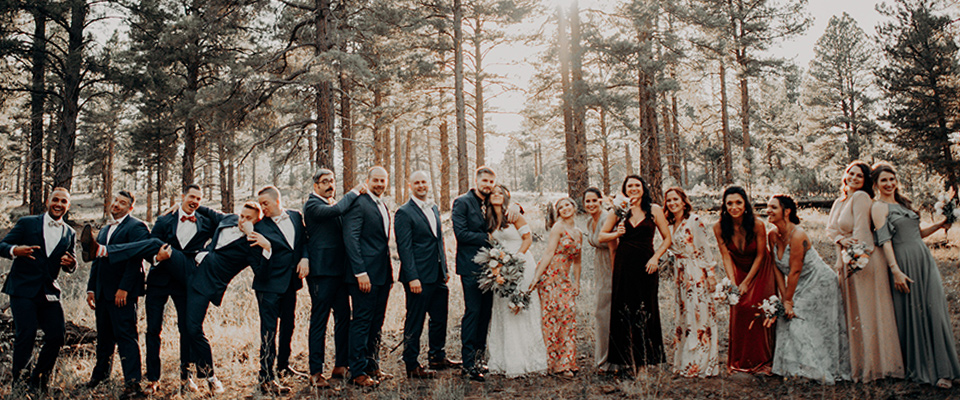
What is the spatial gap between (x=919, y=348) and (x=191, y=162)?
1990 centimetres

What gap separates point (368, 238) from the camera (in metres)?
5.15

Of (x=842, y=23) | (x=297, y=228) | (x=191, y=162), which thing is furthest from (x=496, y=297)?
(x=842, y=23)

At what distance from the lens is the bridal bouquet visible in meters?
5.01

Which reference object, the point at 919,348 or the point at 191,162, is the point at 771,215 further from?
the point at 191,162

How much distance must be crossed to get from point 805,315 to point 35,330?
25.1 ft

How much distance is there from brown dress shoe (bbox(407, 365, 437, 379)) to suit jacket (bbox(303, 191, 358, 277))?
1295 millimetres

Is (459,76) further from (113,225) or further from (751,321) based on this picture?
(751,321)

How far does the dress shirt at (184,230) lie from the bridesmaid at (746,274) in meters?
5.44

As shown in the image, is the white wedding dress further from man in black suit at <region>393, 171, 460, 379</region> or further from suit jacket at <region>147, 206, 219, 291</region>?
suit jacket at <region>147, 206, 219, 291</region>

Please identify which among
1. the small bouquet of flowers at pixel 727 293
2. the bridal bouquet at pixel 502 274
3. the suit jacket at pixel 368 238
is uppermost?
the suit jacket at pixel 368 238

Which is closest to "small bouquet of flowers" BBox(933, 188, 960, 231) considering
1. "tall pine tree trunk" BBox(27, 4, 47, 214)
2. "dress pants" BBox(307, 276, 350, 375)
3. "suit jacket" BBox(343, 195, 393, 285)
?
"suit jacket" BBox(343, 195, 393, 285)

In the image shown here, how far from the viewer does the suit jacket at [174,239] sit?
190 inches

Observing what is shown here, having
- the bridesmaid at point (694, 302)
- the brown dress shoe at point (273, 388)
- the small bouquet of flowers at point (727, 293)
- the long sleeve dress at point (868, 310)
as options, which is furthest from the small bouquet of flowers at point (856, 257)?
the brown dress shoe at point (273, 388)

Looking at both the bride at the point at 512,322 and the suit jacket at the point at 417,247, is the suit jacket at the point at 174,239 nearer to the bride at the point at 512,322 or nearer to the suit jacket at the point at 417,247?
the suit jacket at the point at 417,247
